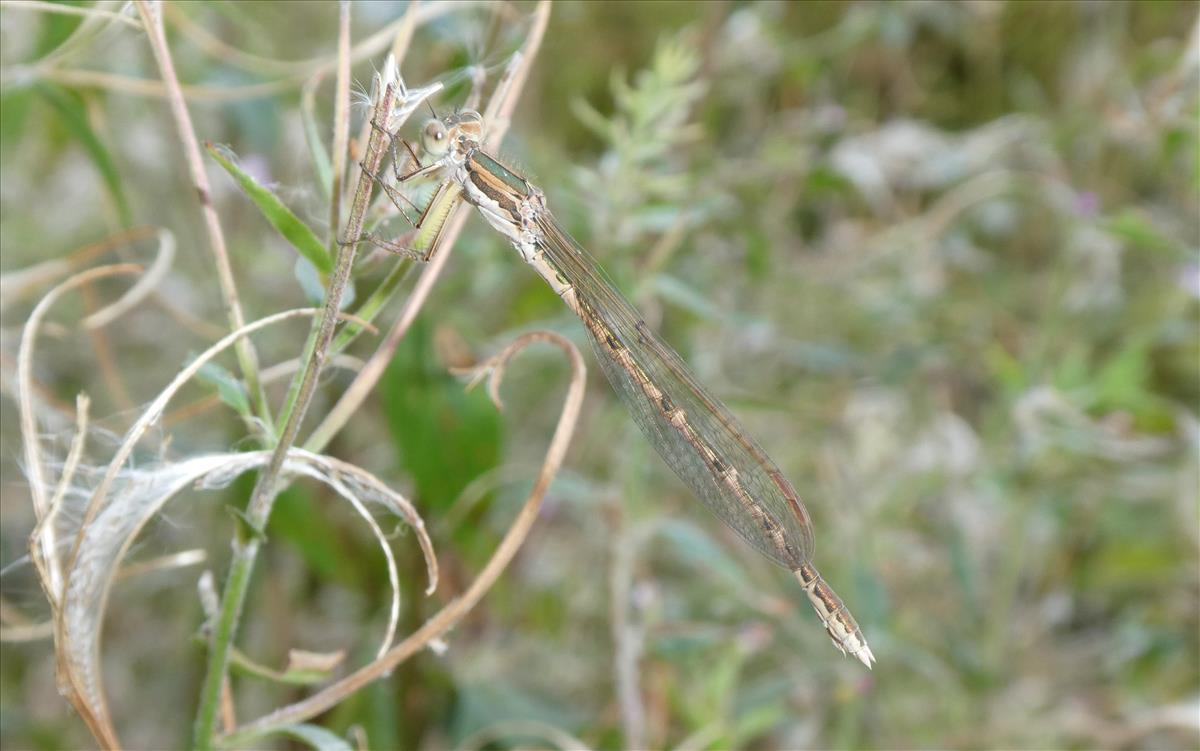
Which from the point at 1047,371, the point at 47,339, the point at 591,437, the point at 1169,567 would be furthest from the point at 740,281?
the point at 47,339

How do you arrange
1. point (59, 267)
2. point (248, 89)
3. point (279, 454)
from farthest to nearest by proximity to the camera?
point (248, 89) < point (59, 267) < point (279, 454)

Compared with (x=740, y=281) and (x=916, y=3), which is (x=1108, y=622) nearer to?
(x=740, y=281)

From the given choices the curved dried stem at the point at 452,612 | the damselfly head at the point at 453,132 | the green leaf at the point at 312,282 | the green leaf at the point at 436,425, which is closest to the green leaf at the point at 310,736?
the curved dried stem at the point at 452,612

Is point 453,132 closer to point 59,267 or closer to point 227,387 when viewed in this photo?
point 227,387

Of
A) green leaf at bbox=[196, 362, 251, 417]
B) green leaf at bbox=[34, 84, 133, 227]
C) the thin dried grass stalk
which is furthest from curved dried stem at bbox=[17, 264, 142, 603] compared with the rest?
green leaf at bbox=[34, 84, 133, 227]

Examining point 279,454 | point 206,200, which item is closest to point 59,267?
point 206,200

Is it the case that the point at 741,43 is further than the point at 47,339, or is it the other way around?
the point at 741,43
